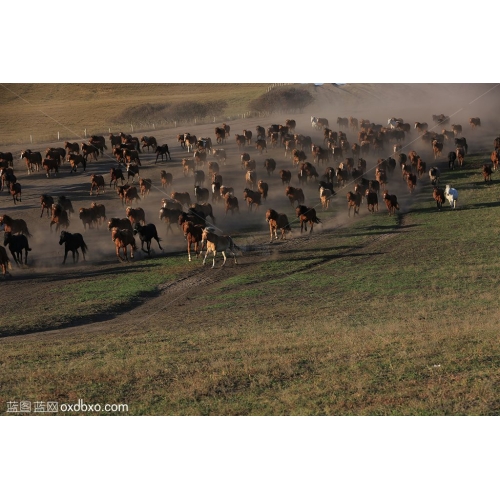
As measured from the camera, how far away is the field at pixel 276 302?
15.1 meters

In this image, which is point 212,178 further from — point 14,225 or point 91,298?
point 91,298

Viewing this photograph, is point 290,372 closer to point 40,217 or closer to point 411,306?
point 411,306

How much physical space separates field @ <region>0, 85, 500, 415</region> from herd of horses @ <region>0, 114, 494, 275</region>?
32 centimetres

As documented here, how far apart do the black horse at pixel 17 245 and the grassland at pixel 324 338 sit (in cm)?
314

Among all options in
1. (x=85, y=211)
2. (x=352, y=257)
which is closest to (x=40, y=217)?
(x=85, y=211)

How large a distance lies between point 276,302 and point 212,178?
28.0 ft

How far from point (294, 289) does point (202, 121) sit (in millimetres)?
6055

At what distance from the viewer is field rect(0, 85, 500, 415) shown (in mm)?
15141

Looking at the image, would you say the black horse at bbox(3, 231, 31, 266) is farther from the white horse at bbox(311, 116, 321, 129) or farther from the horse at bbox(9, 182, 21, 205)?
the white horse at bbox(311, 116, 321, 129)

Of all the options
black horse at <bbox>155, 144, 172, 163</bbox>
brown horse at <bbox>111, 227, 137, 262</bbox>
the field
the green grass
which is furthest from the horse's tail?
brown horse at <bbox>111, 227, 137, 262</bbox>

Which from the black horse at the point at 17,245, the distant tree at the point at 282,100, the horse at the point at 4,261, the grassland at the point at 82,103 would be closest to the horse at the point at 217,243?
the grassland at the point at 82,103

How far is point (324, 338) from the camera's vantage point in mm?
17875

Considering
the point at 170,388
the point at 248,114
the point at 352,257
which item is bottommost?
the point at 170,388

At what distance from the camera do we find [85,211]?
25578mm
